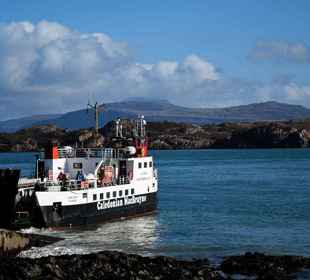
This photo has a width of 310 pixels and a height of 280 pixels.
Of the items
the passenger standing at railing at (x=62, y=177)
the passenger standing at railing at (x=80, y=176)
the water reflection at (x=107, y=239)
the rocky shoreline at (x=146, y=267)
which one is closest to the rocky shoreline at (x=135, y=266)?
the rocky shoreline at (x=146, y=267)

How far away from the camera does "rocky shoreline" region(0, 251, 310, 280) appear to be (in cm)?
2712

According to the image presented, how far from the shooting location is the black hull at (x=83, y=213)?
43531mm

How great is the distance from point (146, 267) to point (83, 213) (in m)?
17.5

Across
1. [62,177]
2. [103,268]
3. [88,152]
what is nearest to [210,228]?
[62,177]

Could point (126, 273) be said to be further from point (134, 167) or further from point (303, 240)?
point (134, 167)

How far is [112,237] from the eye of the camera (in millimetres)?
43062

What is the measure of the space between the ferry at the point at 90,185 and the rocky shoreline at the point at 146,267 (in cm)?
1306

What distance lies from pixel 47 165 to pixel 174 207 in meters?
15.5

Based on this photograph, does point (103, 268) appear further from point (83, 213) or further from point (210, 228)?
point (210, 228)

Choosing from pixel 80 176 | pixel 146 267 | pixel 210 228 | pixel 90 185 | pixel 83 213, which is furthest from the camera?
pixel 80 176

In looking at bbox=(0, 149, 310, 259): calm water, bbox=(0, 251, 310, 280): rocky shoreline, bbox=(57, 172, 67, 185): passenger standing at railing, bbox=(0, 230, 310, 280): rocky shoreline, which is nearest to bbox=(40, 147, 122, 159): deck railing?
bbox=(57, 172, 67, 185): passenger standing at railing

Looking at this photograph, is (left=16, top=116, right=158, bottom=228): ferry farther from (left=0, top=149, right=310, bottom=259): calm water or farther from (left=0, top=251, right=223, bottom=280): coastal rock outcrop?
(left=0, top=251, right=223, bottom=280): coastal rock outcrop

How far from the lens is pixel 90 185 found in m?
48.0

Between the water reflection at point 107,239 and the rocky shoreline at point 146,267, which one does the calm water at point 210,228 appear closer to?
the water reflection at point 107,239
